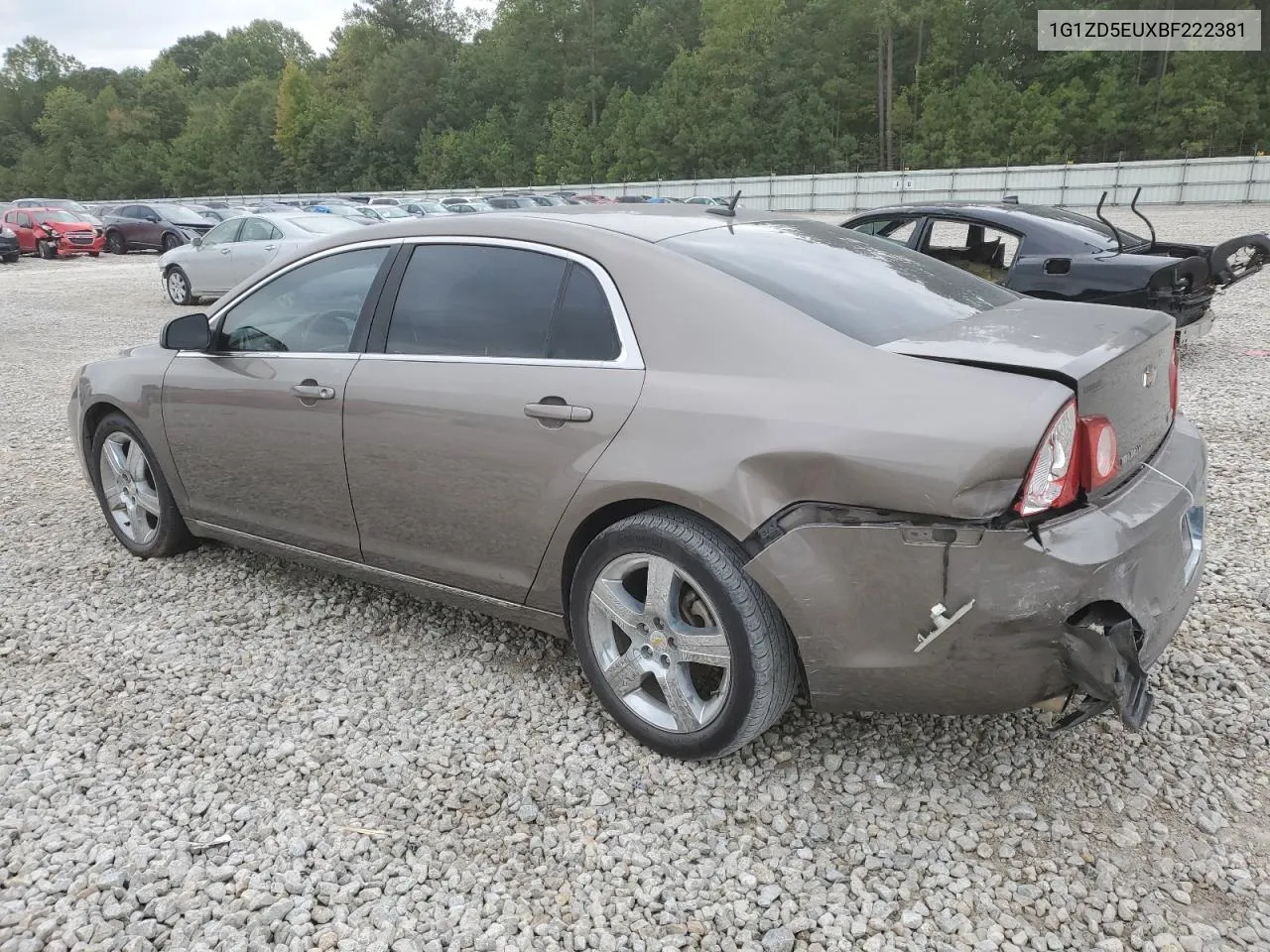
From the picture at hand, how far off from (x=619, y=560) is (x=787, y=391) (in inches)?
27.7

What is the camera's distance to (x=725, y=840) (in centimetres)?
251

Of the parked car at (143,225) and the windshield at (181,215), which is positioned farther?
the parked car at (143,225)

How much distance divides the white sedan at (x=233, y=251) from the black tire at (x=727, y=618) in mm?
12642

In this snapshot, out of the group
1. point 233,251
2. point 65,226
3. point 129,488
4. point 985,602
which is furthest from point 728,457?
point 65,226

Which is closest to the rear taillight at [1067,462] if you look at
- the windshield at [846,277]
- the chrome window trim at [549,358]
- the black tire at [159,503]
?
the windshield at [846,277]

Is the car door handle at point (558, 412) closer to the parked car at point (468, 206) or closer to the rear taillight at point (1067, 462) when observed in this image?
the rear taillight at point (1067, 462)

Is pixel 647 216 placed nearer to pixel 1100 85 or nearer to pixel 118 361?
pixel 118 361

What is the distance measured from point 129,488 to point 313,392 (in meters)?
1.63

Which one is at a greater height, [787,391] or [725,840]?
[787,391]

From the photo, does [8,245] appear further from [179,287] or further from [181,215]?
[179,287]

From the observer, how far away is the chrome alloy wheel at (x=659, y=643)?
266cm

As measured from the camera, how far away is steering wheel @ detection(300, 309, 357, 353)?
11.5 ft

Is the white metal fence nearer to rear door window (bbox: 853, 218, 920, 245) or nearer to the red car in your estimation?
the red car

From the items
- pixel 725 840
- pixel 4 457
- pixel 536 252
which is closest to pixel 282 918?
pixel 725 840
